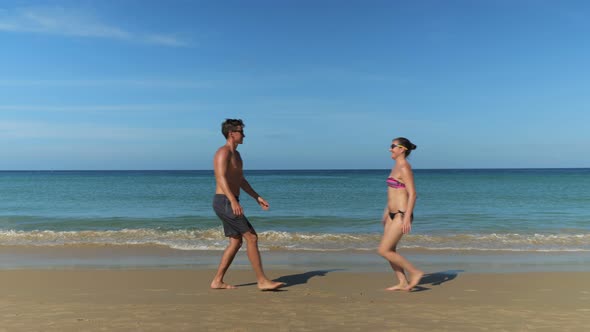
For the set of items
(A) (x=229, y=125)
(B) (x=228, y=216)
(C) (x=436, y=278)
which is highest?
(A) (x=229, y=125)

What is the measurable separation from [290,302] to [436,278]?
2.41 m

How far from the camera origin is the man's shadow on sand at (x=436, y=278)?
6.09 m

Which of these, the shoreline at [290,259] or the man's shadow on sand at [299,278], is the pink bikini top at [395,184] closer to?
the man's shadow on sand at [299,278]

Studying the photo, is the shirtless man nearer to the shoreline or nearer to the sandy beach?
the sandy beach

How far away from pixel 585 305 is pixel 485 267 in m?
2.42

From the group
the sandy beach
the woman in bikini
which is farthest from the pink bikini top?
the sandy beach

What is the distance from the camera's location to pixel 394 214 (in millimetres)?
5531

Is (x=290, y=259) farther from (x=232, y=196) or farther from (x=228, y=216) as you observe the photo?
(x=232, y=196)

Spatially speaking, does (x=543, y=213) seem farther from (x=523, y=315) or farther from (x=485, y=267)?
(x=523, y=315)

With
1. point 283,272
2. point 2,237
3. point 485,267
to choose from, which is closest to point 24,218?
point 2,237

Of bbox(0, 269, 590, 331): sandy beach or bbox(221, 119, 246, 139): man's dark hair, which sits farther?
bbox(221, 119, 246, 139): man's dark hair

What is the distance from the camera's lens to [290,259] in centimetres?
834

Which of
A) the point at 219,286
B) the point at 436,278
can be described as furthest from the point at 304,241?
the point at 219,286

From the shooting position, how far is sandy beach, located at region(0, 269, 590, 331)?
4.29 metres
